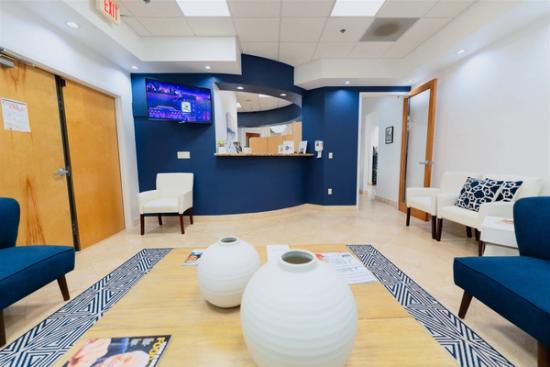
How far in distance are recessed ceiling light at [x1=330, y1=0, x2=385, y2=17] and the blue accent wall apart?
62.5 inches

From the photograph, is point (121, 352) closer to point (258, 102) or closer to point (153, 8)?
point (153, 8)

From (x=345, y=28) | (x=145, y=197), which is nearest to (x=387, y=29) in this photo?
(x=345, y=28)

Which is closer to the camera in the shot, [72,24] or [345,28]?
[72,24]

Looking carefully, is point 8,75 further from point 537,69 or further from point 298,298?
point 537,69

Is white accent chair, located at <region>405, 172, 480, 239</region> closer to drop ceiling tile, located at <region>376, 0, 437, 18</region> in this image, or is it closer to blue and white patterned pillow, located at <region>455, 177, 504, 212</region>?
blue and white patterned pillow, located at <region>455, 177, 504, 212</region>

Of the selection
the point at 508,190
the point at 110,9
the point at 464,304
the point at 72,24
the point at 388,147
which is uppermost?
the point at 110,9

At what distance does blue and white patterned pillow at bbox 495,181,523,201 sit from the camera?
236 cm

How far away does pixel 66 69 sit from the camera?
245 cm

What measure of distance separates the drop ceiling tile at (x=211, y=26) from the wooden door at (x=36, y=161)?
1656mm

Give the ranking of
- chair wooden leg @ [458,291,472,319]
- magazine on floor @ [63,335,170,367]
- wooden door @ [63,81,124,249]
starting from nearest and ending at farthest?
magazine on floor @ [63,335,170,367]
chair wooden leg @ [458,291,472,319]
wooden door @ [63,81,124,249]

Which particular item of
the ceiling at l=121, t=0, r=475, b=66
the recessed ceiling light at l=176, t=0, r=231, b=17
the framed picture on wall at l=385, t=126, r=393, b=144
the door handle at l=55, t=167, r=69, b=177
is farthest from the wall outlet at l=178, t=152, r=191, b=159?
the framed picture on wall at l=385, t=126, r=393, b=144

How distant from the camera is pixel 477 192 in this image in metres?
2.65

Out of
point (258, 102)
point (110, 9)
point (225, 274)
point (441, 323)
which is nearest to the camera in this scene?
point (225, 274)

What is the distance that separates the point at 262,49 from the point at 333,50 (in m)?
1.12
